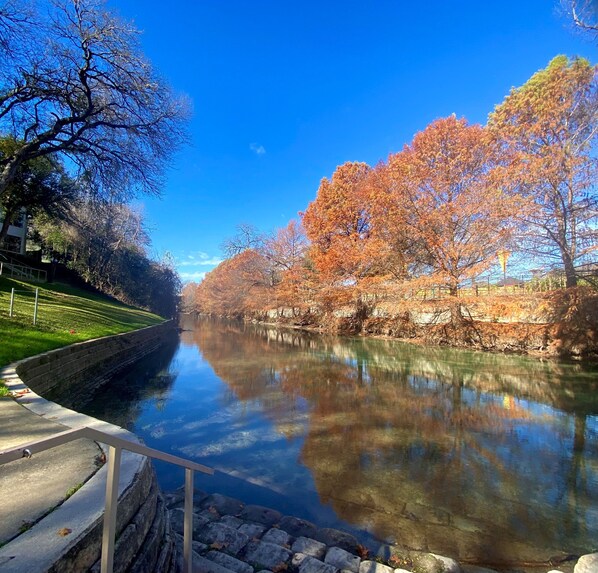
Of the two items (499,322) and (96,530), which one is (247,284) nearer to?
(499,322)

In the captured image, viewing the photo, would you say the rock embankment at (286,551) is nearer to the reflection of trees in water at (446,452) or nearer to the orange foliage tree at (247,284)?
the reflection of trees in water at (446,452)

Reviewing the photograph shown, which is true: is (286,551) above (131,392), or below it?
above

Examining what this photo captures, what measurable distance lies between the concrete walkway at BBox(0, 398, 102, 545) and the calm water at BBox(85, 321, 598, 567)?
2.34 metres

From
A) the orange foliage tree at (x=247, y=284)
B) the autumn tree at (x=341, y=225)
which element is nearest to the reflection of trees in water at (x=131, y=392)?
the autumn tree at (x=341, y=225)

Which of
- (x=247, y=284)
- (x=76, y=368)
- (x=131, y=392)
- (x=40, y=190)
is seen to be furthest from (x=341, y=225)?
(x=76, y=368)

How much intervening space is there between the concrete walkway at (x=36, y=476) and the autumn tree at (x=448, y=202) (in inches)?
752

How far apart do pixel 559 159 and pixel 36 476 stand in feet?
64.8

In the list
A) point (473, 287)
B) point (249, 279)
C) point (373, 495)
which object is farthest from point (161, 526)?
point (249, 279)

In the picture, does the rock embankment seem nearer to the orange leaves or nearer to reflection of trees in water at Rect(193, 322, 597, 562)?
reflection of trees in water at Rect(193, 322, 597, 562)

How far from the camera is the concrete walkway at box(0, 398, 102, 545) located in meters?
2.00

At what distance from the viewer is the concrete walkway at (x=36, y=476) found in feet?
6.55

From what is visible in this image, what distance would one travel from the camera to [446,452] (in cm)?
623

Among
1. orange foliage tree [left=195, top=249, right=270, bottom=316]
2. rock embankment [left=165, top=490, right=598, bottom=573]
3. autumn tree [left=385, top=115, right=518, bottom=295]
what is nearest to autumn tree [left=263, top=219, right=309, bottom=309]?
orange foliage tree [left=195, top=249, right=270, bottom=316]

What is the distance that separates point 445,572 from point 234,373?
1088cm
